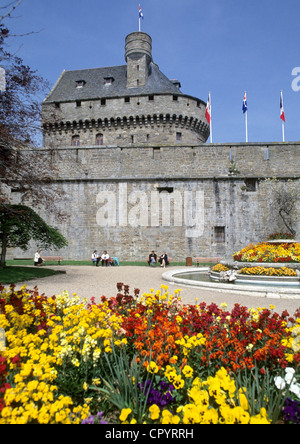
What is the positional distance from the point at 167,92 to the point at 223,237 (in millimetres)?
17842

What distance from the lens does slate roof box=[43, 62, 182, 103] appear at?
3030 cm

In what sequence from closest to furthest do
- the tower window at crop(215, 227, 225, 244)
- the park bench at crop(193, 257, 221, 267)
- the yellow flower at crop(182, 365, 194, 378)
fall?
the yellow flower at crop(182, 365, 194, 378) → the park bench at crop(193, 257, 221, 267) → the tower window at crop(215, 227, 225, 244)

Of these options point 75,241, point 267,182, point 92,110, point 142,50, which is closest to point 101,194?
point 75,241

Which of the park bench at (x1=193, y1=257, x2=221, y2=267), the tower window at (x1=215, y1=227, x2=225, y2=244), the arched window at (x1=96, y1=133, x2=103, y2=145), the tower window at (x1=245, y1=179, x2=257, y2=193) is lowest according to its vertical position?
the park bench at (x1=193, y1=257, x2=221, y2=267)

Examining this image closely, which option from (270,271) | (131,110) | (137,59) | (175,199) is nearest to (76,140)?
(131,110)

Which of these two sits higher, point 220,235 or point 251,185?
point 251,185

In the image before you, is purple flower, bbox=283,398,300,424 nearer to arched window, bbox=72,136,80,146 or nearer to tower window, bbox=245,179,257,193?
tower window, bbox=245,179,257,193

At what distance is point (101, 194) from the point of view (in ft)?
66.8

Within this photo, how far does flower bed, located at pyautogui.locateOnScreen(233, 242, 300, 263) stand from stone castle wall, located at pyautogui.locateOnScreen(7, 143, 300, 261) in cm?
891

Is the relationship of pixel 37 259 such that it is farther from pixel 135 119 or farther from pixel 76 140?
pixel 135 119

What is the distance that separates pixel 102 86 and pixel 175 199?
19631 mm

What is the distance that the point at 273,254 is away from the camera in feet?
31.4

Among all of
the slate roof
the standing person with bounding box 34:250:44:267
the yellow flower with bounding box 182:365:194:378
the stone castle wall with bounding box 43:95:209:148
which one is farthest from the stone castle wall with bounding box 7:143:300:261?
the yellow flower with bounding box 182:365:194:378

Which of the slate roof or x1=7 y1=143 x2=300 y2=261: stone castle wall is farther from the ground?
the slate roof
